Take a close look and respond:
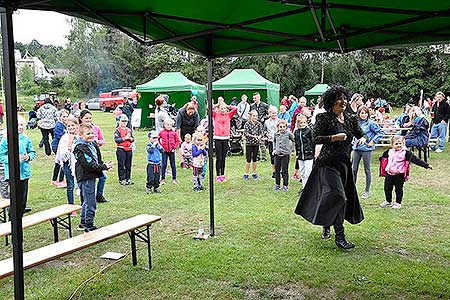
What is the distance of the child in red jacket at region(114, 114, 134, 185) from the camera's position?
9719 mm

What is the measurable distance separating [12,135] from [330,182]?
143 inches

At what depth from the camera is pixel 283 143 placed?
362 inches

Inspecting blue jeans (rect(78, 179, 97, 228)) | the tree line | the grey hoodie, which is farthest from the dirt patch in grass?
the tree line

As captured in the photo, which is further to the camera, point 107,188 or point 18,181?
point 107,188

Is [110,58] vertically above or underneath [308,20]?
above

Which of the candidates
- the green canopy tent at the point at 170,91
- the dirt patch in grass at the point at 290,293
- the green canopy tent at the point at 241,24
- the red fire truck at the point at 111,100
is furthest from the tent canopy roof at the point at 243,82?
the red fire truck at the point at 111,100

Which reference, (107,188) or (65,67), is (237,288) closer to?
(107,188)

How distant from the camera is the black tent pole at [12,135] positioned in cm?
268

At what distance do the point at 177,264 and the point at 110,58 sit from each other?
5325 cm

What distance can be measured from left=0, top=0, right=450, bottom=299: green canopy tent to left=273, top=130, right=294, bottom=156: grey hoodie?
3518mm

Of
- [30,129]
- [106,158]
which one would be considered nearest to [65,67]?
[30,129]

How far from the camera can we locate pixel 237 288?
4.55m

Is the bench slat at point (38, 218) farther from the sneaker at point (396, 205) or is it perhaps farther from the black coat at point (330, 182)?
the sneaker at point (396, 205)

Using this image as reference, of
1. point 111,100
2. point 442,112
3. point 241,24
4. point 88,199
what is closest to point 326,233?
point 241,24
